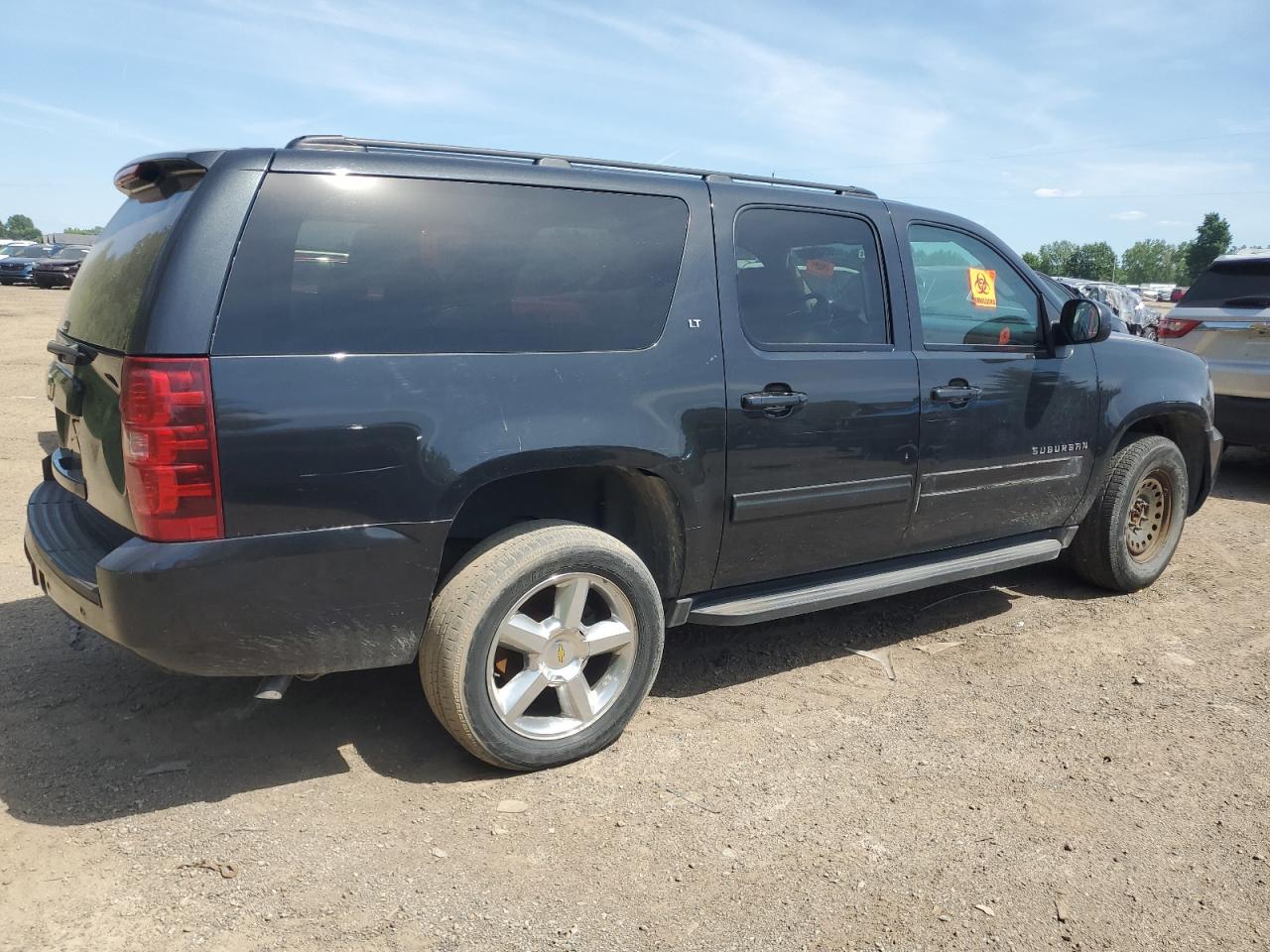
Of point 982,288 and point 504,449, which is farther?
point 982,288

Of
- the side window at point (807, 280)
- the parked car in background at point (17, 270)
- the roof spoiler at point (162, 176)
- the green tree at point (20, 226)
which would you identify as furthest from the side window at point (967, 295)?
the green tree at point (20, 226)

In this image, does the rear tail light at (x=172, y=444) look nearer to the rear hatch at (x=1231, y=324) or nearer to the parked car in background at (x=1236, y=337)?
the parked car in background at (x=1236, y=337)

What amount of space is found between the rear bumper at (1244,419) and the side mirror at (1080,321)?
3802mm

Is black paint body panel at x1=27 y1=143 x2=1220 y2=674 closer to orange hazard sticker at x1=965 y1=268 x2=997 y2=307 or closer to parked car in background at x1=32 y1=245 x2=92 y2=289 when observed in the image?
orange hazard sticker at x1=965 y1=268 x2=997 y2=307

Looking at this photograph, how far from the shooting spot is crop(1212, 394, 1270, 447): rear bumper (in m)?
7.76

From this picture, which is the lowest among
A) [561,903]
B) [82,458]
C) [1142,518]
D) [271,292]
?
[561,903]

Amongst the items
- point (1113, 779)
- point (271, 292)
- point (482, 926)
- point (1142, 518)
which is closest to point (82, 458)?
point (271, 292)

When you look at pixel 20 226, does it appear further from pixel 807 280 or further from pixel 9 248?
pixel 807 280

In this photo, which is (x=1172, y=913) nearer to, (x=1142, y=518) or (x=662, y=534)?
(x=662, y=534)

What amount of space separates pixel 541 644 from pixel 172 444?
1.24 meters

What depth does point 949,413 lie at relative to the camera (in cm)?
418

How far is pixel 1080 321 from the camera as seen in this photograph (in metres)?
4.57

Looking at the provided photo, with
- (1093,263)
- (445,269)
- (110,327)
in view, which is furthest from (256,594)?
(1093,263)

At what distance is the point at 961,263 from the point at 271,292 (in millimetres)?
3071
